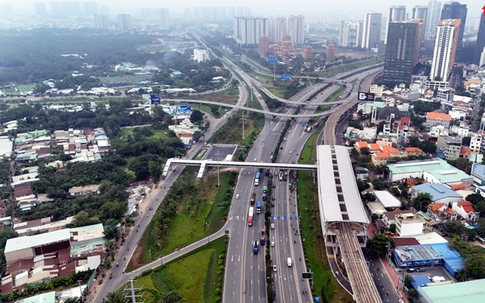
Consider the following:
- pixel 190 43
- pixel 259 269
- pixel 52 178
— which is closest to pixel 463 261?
pixel 259 269

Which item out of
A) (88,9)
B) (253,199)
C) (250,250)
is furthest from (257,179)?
(88,9)

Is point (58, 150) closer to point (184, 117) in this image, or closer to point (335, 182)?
point (184, 117)

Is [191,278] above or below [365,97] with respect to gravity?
below

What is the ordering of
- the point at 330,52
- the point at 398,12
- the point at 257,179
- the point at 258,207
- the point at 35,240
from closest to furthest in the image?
1. the point at 35,240
2. the point at 258,207
3. the point at 257,179
4. the point at 330,52
5. the point at 398,12

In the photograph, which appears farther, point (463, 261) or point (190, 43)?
→ point (190, 43)

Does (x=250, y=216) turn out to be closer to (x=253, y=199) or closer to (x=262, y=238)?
(x=262, y=238)

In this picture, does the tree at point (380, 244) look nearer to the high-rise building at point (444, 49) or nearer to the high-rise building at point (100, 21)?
the high-rise building at point (444, 49)
